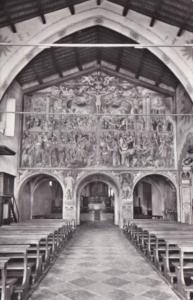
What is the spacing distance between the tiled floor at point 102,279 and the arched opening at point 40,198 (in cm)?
1213

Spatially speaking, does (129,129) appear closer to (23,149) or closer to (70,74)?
(70,74)

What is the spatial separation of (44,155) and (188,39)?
12.3 metres

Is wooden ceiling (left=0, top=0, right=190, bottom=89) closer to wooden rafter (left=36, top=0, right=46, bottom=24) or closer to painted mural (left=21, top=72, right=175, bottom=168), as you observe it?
wooden rafter (left=36, top=0, right=46, bottom=24)

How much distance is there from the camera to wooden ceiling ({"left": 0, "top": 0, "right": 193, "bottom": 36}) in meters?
12.8

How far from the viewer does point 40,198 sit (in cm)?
2869

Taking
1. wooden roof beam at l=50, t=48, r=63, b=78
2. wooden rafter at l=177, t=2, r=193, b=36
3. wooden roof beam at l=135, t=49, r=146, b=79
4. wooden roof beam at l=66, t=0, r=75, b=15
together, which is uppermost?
wooden roof beam at l=66, t=0, r=75, b=15

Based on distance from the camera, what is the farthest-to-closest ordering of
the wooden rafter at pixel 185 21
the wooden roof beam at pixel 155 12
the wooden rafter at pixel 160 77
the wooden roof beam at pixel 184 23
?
1. the wooden rafter at pixel 160 77
2. the wooden roof beam at pixel 155 12
3. the wooden roof beam at pixel 184 23
4. the wooden rafter at pixel 185 21

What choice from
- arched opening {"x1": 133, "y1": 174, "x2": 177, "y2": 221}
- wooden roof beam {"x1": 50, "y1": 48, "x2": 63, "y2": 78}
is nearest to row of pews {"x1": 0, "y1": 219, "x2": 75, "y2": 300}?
wooden roof beam {"x1": 50, "y1": 48, "x2": 63, "y2": 78}

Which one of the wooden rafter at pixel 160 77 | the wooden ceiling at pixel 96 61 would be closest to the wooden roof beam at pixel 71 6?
A: the wooden ceiling at pixel 96 61

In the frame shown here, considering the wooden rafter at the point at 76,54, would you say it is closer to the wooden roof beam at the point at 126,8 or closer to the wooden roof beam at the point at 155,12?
the wooden roof beam at the point at 126,8

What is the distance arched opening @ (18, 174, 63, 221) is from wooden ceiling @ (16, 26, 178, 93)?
7.57 m

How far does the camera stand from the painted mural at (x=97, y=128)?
21.5 meters

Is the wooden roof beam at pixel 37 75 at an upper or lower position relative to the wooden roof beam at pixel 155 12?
lower

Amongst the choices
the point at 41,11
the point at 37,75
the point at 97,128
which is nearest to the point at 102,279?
the point at 41,11
